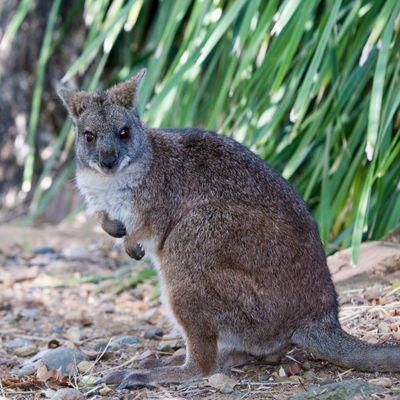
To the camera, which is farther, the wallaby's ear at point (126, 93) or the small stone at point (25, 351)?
the small stone at point (25, 351)

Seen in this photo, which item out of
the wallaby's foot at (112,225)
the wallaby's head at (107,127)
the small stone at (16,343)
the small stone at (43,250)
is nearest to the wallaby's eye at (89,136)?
the wallaby's head at (107,127)

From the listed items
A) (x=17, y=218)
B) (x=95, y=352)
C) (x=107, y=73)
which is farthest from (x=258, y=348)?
(x=17, y=218)

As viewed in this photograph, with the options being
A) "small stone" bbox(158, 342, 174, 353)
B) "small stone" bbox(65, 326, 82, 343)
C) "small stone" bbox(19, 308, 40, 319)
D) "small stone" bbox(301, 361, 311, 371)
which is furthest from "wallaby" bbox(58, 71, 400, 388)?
"small stone" bbox(19, 308, 40, 319)

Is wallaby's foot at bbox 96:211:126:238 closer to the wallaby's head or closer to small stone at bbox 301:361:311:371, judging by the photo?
the wallaby's head

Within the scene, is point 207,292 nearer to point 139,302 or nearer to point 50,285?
point 139,302

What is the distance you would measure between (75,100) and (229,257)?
1226 mm

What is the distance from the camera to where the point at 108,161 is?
383cm

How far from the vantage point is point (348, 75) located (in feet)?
15.0

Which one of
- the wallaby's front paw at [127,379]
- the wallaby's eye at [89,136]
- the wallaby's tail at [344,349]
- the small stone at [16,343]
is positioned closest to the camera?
the wallaby's tail at [344,349]

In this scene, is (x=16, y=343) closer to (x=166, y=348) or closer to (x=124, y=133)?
(x=166, y=348)

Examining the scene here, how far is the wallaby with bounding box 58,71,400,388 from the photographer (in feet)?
11.2

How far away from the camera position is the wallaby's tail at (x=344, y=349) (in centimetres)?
324

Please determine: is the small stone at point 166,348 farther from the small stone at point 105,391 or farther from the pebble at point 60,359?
the small stone at point 105,391

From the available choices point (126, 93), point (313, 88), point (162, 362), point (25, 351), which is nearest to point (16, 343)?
point (25, 351)
